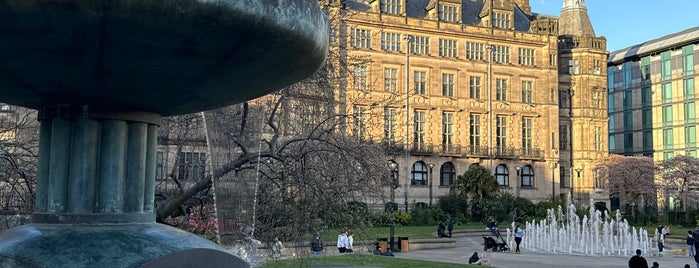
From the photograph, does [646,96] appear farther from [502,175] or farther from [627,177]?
[502,175]

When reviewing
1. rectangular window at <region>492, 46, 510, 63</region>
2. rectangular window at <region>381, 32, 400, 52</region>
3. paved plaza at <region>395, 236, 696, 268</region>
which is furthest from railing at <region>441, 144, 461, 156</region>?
paved plaza at <region>395, 236, 696, 268</region>

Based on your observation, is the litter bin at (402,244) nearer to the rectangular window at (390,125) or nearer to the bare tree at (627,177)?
the rectangular window at (390,125)

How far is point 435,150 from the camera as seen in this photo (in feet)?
161

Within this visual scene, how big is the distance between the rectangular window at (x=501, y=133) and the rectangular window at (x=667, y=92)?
2572 cm

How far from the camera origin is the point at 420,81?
48781mm

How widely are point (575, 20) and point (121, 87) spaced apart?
60.9 meters

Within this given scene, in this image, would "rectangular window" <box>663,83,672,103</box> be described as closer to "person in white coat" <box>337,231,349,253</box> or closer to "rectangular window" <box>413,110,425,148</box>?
"rectangular window" <box>413,110,425,148</box>

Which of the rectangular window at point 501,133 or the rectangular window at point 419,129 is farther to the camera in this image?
the rectangular window at point 501,133

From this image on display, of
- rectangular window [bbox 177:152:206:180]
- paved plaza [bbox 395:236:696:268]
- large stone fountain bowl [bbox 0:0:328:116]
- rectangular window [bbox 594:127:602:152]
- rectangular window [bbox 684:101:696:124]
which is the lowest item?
paved plaza [bbox 395:236:696:268]

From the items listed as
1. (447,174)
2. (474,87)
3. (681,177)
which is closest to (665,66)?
(681,177)

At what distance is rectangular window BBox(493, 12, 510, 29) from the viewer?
5231 cm

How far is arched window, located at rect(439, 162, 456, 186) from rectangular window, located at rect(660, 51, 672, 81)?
31.2 metres

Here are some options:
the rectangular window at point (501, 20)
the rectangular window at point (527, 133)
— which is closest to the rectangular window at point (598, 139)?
the rectangular window at point (527, 133)

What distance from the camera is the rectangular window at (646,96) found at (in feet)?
230
